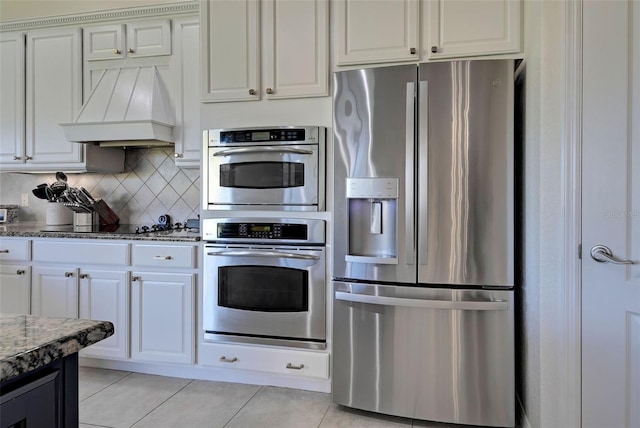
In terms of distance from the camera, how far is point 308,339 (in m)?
2.31

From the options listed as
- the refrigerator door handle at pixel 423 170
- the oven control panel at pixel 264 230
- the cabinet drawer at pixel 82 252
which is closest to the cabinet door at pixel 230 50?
the oven control panel at pixel 264 230

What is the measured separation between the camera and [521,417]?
202 centimetres

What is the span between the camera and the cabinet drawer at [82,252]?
100 inches

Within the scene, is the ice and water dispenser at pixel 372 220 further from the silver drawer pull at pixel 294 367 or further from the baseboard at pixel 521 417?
the baseboard at pixel 521 417

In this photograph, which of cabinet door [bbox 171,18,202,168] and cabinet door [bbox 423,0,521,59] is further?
cabinet door [bbox 171,18,202,168]

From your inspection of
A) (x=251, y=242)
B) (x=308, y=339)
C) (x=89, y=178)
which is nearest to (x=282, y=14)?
(x=251, y=242)

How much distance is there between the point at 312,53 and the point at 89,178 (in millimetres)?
2213

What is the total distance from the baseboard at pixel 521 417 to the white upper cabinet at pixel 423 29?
174 centimetres

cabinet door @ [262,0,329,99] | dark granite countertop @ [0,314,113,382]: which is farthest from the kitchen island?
cabinet door @ [262,0,329,99]

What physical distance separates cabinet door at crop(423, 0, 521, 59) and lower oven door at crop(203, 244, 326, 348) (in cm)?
125

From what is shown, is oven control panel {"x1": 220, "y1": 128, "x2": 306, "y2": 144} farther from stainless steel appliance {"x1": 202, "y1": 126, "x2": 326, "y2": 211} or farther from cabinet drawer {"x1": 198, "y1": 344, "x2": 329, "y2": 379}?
cabinet drawer {"x1": 198, "y1": 344, "x2": 329, "y2": 379}

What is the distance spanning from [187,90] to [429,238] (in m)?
1.91

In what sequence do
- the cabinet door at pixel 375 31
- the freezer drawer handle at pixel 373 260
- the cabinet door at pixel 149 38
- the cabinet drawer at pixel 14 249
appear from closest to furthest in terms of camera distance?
1. the freezer drawer handle at pixel 373 260
2. the cabinet door at pixel 375 31
3. the cabinet drawer at pixel 14 249
4. the cabinet door at pixel 149 38

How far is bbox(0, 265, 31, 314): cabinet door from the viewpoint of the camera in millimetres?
2711
